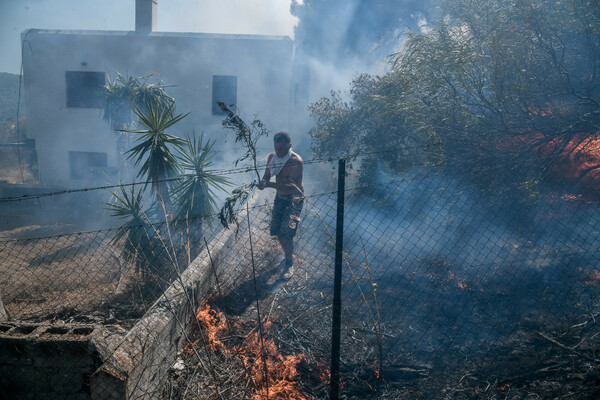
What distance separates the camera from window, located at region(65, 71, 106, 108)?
14.7 m

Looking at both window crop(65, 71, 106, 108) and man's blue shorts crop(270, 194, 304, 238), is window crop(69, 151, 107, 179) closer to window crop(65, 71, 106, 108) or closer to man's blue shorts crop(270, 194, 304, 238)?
window crop(65, 71, 106, 108)

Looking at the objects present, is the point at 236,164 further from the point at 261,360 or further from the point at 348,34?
the point at 348,34

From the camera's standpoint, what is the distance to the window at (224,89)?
1388 cm

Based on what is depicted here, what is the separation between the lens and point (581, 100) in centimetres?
430

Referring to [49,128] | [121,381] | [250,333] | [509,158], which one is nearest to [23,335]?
[121,381]

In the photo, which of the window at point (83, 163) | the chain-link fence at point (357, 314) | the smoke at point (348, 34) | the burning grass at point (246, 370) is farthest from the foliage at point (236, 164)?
the smoke at point (348, 34)

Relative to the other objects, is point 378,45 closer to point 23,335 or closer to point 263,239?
point 263,239

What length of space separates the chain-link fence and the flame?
15 millimetres

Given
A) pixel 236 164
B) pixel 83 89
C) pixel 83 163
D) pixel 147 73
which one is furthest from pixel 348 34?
pixel 236 164

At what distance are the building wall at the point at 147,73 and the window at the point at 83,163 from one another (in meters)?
0.22

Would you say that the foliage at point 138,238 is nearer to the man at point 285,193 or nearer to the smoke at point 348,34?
the man at point 285,193

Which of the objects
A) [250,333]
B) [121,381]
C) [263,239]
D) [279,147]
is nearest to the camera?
[121,381]

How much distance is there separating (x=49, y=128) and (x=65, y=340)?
50.5 feet

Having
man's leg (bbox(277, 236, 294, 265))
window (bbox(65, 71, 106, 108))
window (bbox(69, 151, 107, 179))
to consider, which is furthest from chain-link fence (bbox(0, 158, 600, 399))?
window (bbox(65, 71, 106, 108))
